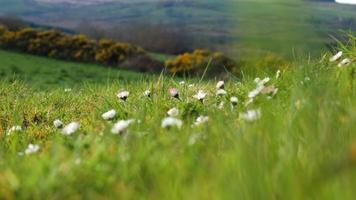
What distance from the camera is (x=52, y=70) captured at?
34.9 meters

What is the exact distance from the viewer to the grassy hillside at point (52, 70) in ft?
105

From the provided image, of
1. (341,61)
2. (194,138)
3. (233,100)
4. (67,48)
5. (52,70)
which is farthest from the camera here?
(67,48)

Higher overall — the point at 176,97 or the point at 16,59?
the point at 176,97

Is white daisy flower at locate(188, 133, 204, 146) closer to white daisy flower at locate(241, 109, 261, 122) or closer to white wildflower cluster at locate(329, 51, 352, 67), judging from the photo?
white daisy flower at locate(241, 109, 261, 122)

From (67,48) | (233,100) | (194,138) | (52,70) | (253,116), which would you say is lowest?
(67,48)

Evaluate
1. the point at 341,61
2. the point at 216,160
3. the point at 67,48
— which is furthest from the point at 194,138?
the point at 67,48

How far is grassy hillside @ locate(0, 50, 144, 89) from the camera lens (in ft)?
105

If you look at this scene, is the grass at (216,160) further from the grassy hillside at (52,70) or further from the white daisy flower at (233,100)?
the grassy hillside at (52,70)

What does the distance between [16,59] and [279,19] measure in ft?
118

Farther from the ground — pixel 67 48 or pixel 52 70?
pixel 52 70

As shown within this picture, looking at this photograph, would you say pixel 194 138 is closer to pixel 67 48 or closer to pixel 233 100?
pixel 233 100

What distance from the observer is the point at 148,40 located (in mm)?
44656

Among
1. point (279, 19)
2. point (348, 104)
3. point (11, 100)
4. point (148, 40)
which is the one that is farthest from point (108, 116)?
point (148, 40)

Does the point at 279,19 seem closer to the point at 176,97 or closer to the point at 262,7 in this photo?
the point at 262,7
